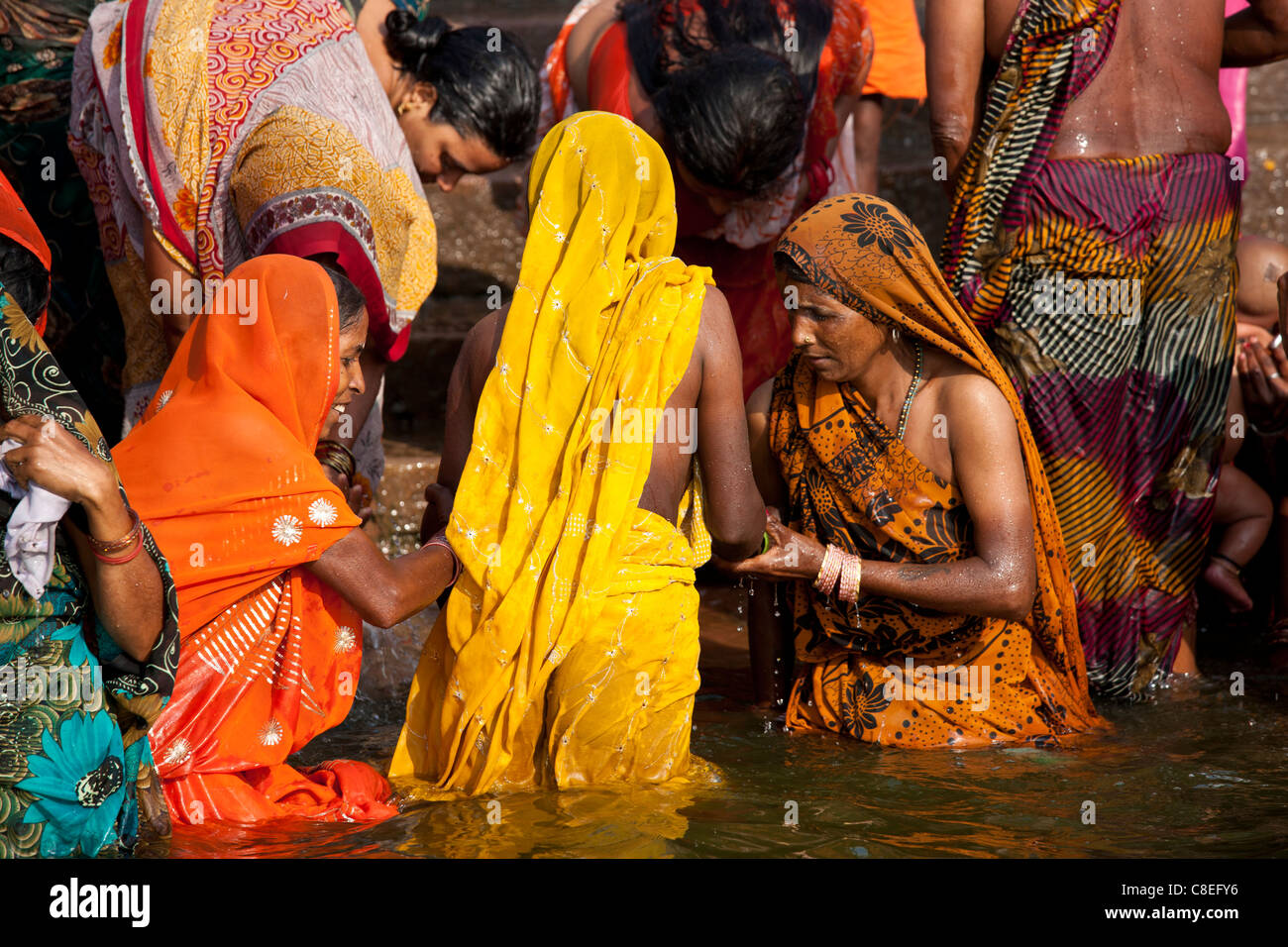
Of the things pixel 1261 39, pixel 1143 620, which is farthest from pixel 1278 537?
pixel 1261 39

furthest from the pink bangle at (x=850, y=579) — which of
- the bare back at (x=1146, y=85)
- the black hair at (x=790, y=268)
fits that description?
the bare back at (x=1146, y=85)

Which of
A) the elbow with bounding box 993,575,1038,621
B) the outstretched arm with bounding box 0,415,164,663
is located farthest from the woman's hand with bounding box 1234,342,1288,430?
the outstretched arm with bounding box 0,415,164,663

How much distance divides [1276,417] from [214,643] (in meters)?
3.73

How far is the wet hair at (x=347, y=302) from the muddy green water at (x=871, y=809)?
3.84 feet

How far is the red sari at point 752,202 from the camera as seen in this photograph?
5.06 m

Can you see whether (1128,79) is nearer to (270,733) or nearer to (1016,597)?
(1016,597)

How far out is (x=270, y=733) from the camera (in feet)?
11.1

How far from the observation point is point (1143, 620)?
4.55 metres

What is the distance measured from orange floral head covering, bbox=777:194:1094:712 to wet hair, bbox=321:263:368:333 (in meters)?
1.13

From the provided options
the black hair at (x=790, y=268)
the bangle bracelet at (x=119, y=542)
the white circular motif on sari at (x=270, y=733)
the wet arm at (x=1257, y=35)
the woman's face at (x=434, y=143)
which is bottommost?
the white circular motif on sari at (x=270, y=733)

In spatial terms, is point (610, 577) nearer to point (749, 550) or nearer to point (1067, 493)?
point (749, 550)

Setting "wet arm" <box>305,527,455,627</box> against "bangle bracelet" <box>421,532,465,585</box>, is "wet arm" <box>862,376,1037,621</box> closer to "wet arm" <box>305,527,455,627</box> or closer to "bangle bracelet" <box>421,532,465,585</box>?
"bangle bracelet" <box>421,532,465,585</box>

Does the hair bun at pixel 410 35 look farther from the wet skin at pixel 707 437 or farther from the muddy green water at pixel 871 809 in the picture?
the muddy green water at pixel 871 809

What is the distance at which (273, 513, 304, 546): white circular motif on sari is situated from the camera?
10.6ft
